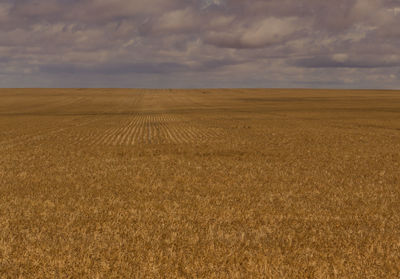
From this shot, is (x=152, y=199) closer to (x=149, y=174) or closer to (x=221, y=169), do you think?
(x=149, y=174)

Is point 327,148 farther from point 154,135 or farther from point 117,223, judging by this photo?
point 117,223

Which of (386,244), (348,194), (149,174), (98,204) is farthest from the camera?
(149,174)

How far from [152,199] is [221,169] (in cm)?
523

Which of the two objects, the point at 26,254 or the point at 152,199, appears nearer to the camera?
the point at 26,254

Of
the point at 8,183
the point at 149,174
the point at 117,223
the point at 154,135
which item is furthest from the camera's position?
the point at 154,135

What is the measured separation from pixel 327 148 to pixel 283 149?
2.75 m

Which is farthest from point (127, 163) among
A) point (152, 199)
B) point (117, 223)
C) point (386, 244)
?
point (386, 244)

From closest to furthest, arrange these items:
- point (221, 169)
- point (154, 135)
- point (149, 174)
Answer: point (149, 174), point (221, 169), point (154, 135)

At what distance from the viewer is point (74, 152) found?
1986 centimetres

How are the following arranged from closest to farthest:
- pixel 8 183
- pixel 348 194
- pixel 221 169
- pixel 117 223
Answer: pixel 117 223
pixel 348 194
pixel 8 183
pixel 221 169

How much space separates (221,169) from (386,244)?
8.42 meters

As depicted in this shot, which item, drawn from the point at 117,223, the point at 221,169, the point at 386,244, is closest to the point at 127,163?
the point at 221,169

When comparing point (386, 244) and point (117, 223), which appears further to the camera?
point (117, 223)

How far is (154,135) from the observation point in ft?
94.7
